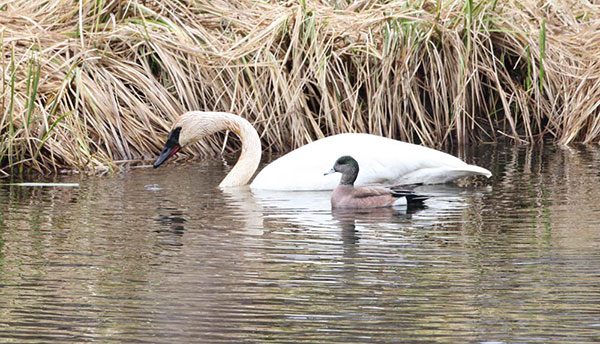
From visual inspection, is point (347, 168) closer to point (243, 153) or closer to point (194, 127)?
point (243, 153)

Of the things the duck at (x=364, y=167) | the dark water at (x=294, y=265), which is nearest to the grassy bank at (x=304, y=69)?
the duck at (x=364, y=167)

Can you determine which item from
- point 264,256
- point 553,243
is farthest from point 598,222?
point 264,256

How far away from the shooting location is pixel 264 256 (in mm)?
6895

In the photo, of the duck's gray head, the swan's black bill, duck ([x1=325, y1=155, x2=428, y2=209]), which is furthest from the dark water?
the swan's black bill

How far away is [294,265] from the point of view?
6617 millimetres

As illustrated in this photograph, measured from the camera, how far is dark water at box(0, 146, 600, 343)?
5309 mm

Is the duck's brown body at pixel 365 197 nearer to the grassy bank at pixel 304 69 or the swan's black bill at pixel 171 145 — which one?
the swan's black bill at pixel 171 145

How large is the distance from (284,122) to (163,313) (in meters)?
6.50

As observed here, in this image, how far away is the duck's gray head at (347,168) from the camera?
9164 mm

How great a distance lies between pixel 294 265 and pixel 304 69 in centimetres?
555

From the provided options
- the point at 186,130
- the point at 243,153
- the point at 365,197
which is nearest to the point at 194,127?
the point at 186,130

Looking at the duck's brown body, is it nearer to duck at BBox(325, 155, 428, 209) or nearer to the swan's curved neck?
duck at BBox(325, 155, 428, 209)

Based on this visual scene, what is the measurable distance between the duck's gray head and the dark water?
25 centimetres

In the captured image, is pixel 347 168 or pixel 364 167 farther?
pixel 364 167
